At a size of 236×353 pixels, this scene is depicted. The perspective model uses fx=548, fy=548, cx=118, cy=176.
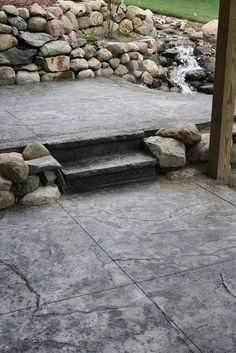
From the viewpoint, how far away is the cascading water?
7.84m

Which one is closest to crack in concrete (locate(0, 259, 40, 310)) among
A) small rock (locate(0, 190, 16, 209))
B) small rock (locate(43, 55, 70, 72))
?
small rock (locate(0, 190, 16, 209))

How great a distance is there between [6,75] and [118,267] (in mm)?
4154

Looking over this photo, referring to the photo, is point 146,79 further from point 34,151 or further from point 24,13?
point 34,151

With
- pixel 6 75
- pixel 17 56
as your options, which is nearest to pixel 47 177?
pixel 6 75

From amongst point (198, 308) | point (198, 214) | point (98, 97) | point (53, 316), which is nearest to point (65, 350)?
point (53, 316)

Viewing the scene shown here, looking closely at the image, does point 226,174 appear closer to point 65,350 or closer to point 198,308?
point 198,308

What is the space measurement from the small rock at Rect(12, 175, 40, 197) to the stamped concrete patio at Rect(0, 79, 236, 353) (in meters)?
0.14

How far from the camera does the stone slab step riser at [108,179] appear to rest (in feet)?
13.9

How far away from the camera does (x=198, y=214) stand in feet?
12.6

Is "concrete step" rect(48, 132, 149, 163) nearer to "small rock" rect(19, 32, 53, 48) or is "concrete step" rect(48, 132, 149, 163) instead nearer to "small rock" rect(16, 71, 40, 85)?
"small rock" rect(16, 71, 40, 85)

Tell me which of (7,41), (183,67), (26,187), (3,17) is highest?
(3,17)

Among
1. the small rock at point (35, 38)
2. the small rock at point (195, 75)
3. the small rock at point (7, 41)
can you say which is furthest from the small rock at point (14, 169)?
the small rock at point (195, 75)

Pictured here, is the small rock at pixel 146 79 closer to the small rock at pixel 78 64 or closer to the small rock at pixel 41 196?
the small rock at pixel 78 64

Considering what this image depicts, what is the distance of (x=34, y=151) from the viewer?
13.8 ft
